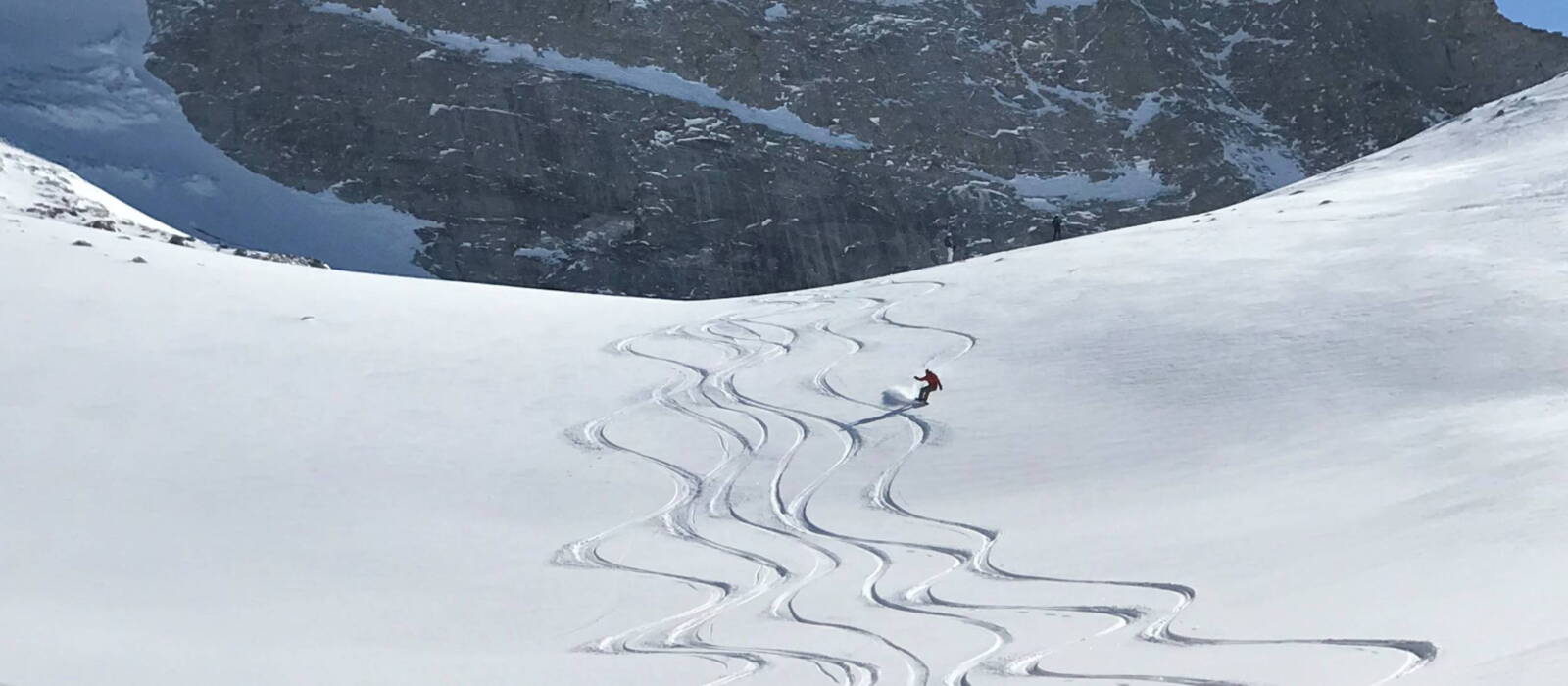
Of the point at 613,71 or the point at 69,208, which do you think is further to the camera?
the point at 613,71

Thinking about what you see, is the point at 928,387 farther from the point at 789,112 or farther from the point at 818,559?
the point at 789,112

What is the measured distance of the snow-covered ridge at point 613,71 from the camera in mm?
80688

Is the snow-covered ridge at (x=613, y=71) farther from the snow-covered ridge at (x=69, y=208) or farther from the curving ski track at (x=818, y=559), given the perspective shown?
the curving ski track at (x=818, y=559)

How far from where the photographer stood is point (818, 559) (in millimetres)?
13836

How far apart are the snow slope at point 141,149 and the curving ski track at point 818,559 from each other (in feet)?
158

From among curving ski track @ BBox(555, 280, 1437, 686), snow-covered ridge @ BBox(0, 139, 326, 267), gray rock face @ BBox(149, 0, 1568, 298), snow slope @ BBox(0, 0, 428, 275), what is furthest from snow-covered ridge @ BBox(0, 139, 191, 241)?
gray rock face @ BBox(149, 0, 1568, 298)

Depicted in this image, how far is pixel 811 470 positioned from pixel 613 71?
6692 centimetres

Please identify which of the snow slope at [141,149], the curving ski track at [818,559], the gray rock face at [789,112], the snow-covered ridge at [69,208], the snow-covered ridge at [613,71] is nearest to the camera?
the curving ski track at [818,559]

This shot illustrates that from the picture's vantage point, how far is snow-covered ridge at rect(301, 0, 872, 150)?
80688 mm

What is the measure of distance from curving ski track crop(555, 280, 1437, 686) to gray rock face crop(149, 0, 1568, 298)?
51827 mm

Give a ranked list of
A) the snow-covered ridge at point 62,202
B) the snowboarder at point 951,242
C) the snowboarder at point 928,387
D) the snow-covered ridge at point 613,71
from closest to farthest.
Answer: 1. the snowboarder at point 928,387
2. the snow-covered ridge at point 62,202
3. the snowboarder at point 951,242
4. the snow-covered ridge at point 613,71

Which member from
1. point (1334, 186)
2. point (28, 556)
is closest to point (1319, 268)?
point (1334, 186)

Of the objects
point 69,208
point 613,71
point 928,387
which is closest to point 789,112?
point 613,71

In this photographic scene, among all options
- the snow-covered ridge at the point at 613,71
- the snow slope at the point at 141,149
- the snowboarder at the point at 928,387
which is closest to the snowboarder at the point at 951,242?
the snow-covered ridge at the point at 613,71
